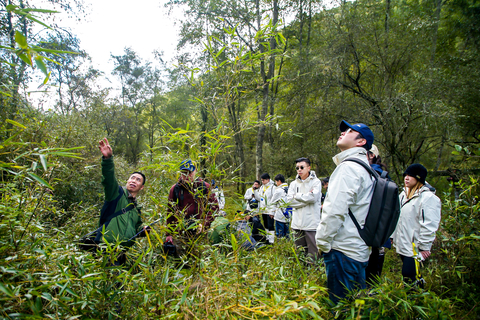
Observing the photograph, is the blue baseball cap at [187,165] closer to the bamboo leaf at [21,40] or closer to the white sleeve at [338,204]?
the bamboo leaf at [21,40]

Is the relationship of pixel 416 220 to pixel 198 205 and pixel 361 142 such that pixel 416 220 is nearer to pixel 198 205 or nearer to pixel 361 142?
pixel 361 142

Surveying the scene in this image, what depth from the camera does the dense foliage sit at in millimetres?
1434

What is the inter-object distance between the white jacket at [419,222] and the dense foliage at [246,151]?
1.02 feet

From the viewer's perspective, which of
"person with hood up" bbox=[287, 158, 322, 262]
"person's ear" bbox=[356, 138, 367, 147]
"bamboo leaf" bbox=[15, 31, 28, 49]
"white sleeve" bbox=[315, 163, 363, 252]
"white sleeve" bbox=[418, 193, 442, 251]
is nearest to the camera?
"bamboo leaf" bbox=[15, 31, 28, 49]

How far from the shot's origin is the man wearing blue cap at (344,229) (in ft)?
7.26

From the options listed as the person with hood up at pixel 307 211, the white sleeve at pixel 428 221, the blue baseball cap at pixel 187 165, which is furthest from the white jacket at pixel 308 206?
the blue baseball cap at pixel 187 165

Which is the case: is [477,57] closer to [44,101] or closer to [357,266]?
[357,266]

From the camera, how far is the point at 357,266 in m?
2.25

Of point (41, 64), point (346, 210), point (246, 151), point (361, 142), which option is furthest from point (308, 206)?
point (246, 151)

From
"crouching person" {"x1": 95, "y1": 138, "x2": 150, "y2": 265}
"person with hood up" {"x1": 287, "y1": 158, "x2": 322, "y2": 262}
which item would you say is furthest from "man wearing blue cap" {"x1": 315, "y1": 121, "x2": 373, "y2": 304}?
"person with hood up" {"x1": 287, "y1": 158, "x2": 322, "y2": 262}

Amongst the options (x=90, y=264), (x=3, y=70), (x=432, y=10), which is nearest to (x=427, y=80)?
(x=432, y=10)

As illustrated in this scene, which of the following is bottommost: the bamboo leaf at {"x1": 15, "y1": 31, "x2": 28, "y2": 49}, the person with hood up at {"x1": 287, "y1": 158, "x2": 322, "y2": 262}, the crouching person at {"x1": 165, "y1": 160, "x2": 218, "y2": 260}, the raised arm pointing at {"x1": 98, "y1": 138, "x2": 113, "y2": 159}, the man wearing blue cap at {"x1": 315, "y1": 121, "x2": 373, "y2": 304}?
the person with hood up at {"x1": 287, "y1": 158, "x2": 322, "y2": 262}

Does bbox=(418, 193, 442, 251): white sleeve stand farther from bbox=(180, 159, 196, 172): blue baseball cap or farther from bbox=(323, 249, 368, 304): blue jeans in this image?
bbox=(180, 159, 196, 172): blue baseball cap

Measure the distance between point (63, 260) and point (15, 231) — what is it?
34cm
